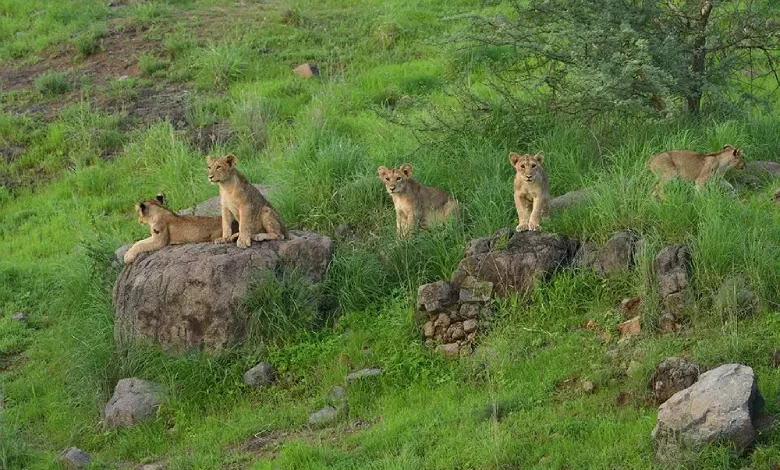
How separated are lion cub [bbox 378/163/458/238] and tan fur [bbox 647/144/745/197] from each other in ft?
7.70

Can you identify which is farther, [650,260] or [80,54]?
[80,54]

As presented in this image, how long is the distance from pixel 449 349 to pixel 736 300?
2.75m

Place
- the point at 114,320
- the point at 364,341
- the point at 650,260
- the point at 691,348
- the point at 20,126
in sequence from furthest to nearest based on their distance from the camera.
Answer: the point at 20,126 → the point at 114,320 → the point at 364,341 → the point at 650,260 → the point at 691,348

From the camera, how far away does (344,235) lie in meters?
14.1

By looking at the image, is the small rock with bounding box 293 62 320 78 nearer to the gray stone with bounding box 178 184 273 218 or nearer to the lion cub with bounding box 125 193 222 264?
the gray stone with bounding box 178 184 273 218

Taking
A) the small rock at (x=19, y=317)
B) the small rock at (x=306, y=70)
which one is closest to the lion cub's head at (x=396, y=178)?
the small rock at (x=19, y=317)

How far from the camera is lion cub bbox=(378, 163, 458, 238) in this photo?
1330 centimetres

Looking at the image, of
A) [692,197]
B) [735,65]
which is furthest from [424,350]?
[735,65]

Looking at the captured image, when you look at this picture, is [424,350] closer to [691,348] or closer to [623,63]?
[691,348]

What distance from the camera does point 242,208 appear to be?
12531 millimetres

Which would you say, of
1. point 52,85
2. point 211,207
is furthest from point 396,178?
point 52,85

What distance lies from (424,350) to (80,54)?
13.9 metres

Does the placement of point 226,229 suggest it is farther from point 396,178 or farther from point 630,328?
point 630,328

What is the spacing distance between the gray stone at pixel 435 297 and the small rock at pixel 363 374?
0.87m
